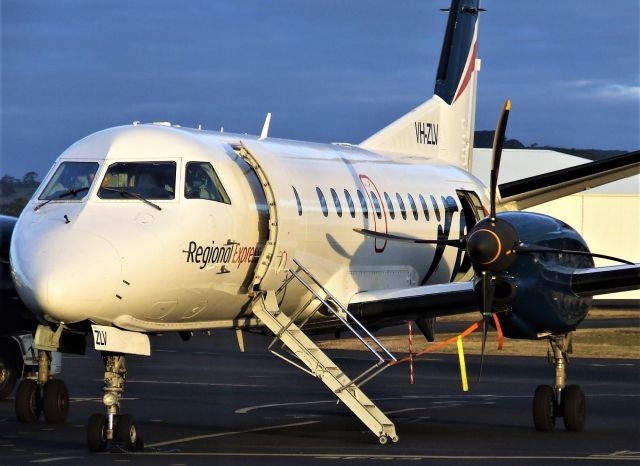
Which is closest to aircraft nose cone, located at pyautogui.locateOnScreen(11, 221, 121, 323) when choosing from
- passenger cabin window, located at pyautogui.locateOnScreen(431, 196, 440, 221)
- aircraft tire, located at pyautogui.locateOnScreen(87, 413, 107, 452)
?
aircraft tire, located at pyautogui.locateOnScreen(87, 413, 107, 452)

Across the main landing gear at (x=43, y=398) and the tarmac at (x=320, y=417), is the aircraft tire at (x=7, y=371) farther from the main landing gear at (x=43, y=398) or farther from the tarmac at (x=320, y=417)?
the main landing gear at (x=43, y=398)

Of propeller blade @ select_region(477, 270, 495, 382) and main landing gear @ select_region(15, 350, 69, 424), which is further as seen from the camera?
main landing gear @ select_region(15, 350, 69, 424)

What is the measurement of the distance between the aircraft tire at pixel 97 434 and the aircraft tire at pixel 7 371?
23.1ft

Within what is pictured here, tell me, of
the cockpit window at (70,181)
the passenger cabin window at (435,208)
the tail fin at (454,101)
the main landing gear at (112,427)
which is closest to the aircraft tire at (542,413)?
the passenger cabin window at (435,208)

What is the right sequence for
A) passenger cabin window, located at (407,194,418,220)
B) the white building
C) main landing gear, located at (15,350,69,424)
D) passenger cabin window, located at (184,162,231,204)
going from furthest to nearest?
the white building → passenger cabin window, located at (407,194,418,220) → main landing gear, located at (15,350,69,424) → passenger cabin window, located at (184,162,231,204)

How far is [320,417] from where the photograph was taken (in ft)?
59.1

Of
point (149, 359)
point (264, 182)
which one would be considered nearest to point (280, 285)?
point (264, 182)

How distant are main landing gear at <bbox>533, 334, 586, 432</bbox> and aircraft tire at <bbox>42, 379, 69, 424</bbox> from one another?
610 cm

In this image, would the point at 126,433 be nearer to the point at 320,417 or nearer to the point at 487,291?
the point at 487,291

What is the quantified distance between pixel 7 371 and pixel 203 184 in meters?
7.05

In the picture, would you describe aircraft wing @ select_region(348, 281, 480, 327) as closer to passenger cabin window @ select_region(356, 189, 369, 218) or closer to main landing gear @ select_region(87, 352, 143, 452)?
passenger cabin window @ select_region(356, 189, 369, 218)

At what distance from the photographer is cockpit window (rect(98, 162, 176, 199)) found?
1414 centimetres

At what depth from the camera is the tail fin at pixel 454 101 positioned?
23.8 m

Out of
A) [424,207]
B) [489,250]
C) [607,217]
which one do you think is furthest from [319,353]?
[607,217]
